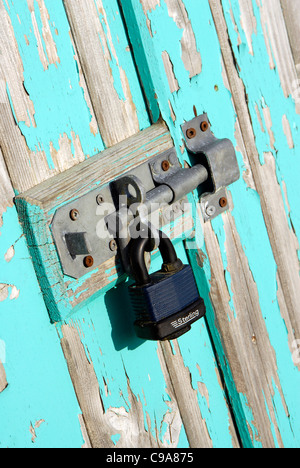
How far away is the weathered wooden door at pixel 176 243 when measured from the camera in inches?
34.5

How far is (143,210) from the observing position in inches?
37.8

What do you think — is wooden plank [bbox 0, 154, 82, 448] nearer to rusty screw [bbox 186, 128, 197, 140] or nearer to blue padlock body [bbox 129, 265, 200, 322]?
blue padlock body [bbox 129, 265, 200, 322]

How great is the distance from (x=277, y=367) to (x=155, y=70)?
70cm

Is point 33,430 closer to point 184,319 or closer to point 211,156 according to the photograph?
point 184,319

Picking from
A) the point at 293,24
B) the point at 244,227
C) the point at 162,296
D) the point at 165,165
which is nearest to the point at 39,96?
the point at 165,165

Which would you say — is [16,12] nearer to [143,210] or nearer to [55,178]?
[55,178]

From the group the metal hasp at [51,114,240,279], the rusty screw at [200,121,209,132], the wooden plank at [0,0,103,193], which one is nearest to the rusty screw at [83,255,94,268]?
the metal hasp at [51,114,240,279]

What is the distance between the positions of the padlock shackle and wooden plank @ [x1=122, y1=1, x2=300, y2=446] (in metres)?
0.18

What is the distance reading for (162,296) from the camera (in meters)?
0.92

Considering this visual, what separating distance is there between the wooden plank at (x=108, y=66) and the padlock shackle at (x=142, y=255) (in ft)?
0.63

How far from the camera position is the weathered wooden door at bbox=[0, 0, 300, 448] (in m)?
0.88

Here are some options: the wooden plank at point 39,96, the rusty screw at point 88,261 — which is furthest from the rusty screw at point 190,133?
the rusty screw at point 88,261

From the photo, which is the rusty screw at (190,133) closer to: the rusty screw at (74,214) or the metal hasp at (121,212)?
the metal hasp at (121,212)
